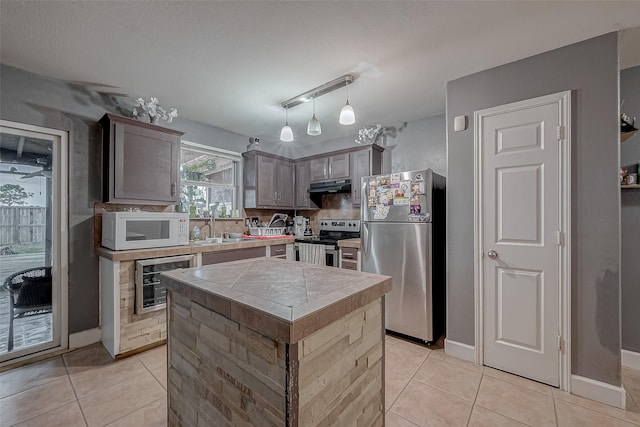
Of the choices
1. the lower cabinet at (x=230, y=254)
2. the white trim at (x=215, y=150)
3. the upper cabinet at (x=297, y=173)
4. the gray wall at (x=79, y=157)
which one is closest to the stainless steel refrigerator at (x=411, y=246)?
the upper cabinet at (x=297, y=173)

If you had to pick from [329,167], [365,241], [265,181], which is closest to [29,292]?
[265,181]

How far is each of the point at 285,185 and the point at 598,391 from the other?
3.86 m

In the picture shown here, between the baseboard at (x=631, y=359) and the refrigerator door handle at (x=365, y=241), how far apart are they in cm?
223

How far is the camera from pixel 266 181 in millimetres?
4074

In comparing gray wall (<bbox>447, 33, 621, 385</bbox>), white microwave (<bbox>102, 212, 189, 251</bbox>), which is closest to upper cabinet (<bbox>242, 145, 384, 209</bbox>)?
white microwave (<bbox>102, 212, 189, 251</bbox>)

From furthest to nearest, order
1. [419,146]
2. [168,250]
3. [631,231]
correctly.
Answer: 1. [419,146]
2. [168,250]
3. [631,231]

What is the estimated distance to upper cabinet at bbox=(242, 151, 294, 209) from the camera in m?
3.96

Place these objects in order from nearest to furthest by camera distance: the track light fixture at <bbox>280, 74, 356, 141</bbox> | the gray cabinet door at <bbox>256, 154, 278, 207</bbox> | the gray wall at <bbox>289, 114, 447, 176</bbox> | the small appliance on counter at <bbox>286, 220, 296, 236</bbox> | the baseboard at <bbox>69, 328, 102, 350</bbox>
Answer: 1. the track light fixture at <bbox>280, 74, 356, 141</bbox>
2. the baseboard at <bbox>69, 328, 102, 350</bbox>
3. the gray wall at <bbox>289, 114, 447, 176</bbox>
4. the gray cabinet door at <bbox>256, 154, 278, 207</bbox>
5. the small appliance on counter at <bbox>286, 220, 296, 236</bbox>

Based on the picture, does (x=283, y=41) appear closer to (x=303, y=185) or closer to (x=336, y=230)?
(x=303, y=185)

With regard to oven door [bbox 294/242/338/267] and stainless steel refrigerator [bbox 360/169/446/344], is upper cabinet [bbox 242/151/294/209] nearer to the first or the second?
oven door [bbox 294/242/338/267]

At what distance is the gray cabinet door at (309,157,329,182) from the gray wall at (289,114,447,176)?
89 centimetres

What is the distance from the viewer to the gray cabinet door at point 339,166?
3.88 meters

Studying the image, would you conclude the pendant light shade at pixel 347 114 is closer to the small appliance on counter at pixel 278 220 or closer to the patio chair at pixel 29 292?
the small appliance on counter at pixel 278 220

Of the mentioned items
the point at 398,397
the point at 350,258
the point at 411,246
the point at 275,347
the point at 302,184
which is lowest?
the point at 398,397
